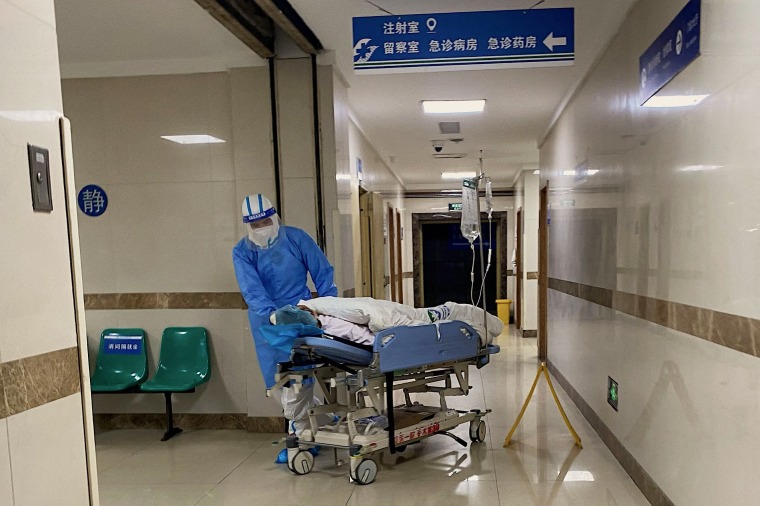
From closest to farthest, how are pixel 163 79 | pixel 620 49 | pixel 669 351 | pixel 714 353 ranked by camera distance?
pixel 714 353
pixel 669 351
pixel 620 49
pixel 163 79

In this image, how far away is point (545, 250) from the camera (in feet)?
21.9

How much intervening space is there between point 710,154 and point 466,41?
4.28ft

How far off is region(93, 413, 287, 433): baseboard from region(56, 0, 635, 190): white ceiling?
296 cm

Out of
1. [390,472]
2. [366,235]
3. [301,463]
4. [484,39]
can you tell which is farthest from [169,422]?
[484,39]

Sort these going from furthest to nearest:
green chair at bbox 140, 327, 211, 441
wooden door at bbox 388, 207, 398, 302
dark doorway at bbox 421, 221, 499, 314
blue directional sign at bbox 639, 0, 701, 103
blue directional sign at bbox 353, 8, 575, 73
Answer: dark doorway at bbox 421, 221, 499, 314 < wooden door at bbox 388, 207, 398, 302 < green chair at bbox 140, 327, 211, 441 < blue directional sign at bbox 353, 8, 575, 73 < blue directional sign at bbox 639, 0, 701, 103

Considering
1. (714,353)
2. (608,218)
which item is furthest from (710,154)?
(608,218)

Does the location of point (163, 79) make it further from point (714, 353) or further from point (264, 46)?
Result: point (714, 353)

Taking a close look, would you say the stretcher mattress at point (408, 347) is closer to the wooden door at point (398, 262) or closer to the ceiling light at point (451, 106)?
the ceiling light at point (451, 106)

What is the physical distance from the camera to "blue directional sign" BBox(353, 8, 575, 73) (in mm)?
2623

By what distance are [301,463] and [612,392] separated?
2.24m

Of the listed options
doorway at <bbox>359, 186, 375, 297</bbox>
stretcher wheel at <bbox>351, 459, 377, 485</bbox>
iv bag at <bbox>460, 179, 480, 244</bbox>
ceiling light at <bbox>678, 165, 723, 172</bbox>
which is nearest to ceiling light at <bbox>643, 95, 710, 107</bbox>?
ceiling light at <bbox>678, 165, 723, 172</bbox>

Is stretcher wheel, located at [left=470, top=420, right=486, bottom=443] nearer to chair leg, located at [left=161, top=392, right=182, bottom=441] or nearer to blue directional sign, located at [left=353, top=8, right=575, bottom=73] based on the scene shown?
chair leg, located at [left=161, top=392, right=182, bottom=441]

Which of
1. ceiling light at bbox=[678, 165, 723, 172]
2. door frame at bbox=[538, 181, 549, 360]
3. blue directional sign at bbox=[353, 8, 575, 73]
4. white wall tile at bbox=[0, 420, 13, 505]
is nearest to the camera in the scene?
white wall tile at bbox=[0, 420, 13, 505]

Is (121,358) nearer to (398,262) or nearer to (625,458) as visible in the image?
(625,458)
